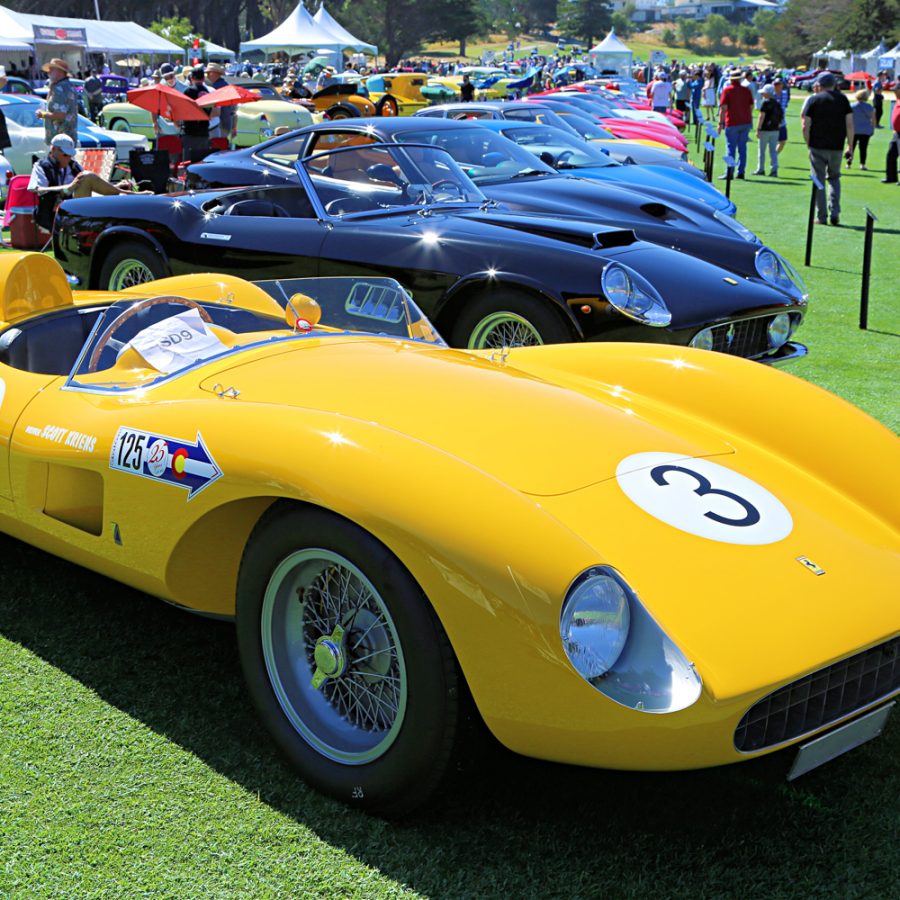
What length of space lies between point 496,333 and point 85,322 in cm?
228

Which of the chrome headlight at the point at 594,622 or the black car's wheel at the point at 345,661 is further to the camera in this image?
the black car's wheel at the point at 345,661

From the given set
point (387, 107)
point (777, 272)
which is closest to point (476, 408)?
point (777, 272)

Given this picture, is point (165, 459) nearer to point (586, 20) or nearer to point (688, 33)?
point (586, 20)

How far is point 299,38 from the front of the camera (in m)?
43.3

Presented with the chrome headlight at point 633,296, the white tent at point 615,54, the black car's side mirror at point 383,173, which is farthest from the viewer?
the white tent at point 615,54

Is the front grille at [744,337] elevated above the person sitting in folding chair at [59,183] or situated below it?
below

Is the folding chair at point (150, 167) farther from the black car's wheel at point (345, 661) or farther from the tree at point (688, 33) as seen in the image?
the tree at point (688, 33)

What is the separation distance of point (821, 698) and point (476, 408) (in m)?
1.08

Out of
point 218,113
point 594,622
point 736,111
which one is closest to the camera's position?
point 594,622

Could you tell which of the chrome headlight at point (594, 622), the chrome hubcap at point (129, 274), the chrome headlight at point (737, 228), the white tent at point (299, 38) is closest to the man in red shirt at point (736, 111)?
the chrome headlight at point (737, 228)

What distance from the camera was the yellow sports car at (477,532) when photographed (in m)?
2.16

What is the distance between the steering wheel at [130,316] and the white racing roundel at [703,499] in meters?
1.67

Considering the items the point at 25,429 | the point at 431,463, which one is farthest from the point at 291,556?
the point at 25,429

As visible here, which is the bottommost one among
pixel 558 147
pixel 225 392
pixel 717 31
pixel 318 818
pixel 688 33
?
pixel 318 818
